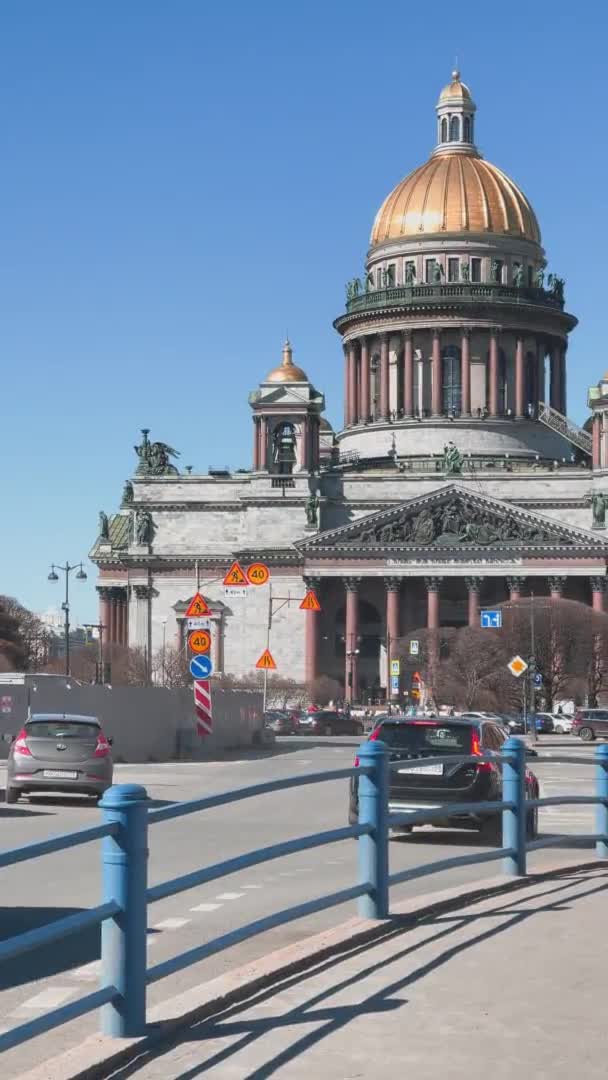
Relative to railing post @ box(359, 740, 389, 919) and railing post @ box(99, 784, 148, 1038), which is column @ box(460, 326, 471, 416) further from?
railing post @ box(99, 784, 148, 1038)

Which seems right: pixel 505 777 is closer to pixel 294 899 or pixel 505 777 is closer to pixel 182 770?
pixel 294 899

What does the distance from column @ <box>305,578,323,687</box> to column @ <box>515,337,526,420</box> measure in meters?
19.2

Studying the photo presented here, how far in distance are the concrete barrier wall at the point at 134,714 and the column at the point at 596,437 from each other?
64.0 meters

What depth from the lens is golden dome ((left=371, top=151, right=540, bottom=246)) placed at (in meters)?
136

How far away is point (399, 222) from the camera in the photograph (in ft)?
454

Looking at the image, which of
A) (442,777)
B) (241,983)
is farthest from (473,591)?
(241,983)

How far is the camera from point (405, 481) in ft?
423

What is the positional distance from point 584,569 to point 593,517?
3906 millimetres

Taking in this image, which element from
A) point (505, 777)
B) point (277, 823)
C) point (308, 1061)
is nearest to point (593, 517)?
point (277, 823)

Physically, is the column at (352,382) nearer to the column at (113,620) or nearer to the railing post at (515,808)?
the column at (113,620)

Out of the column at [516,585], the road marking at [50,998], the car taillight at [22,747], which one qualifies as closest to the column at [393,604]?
the column at [516,585]

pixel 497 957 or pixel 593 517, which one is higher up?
pixel 593 517

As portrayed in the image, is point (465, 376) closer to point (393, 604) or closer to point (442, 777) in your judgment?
point (393, 604)

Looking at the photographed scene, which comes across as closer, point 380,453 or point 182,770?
point 182,770
